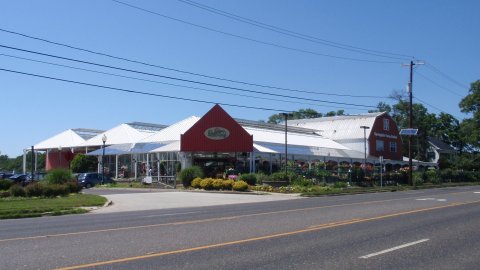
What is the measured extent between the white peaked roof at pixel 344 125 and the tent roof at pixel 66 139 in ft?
109

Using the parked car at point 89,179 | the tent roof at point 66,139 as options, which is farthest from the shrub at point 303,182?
the tent roof at point 66,139

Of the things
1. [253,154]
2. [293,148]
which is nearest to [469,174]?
[293,148]

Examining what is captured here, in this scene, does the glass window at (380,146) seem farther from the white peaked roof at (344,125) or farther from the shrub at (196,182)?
the shrub at (196,182)

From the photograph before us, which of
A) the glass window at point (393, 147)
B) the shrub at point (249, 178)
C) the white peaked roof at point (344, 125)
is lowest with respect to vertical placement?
the shrub at point (249, 178)

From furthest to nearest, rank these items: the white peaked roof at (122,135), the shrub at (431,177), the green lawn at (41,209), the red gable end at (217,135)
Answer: the white peaked roof at (122,135) < the shrub at (431,177) < the red gable end at (217,135) < the green lawn at (41,209)

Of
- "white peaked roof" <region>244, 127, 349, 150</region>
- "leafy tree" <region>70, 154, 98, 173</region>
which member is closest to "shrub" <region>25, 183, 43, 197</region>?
"white peaked roof" <region>244, 127, 349, 150</region>

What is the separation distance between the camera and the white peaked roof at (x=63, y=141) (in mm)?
69062

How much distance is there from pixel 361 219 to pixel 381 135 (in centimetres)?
6283

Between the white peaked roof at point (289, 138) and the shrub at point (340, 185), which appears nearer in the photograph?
the shrub at point (340, 185)

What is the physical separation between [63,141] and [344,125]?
3922 cm

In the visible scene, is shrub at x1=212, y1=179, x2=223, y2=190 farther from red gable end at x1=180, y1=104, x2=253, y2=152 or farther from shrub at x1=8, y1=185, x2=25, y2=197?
shrub at x1=8, y1=185, x2=25, y2=197

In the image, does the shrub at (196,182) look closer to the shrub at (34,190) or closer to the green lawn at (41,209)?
the shrub at (34,190)

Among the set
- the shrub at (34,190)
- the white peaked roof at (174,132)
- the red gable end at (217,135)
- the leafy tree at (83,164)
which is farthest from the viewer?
the leafy tree at (83,164)

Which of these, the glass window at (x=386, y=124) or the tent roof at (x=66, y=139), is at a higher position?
the glass window at (x=386, y=124)
